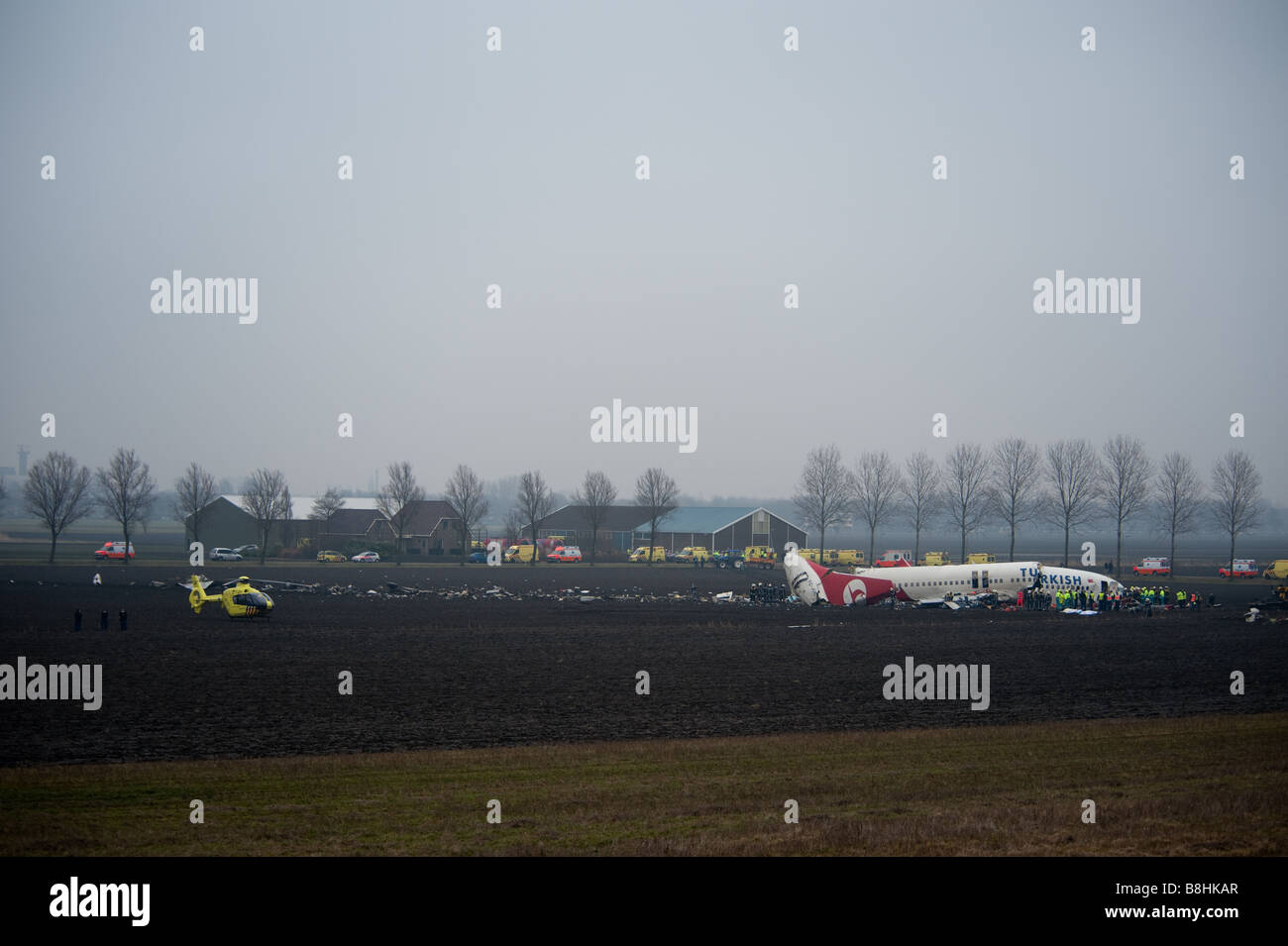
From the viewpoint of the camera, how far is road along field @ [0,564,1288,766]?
24.3 metres

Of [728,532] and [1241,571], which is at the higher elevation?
[728,532]

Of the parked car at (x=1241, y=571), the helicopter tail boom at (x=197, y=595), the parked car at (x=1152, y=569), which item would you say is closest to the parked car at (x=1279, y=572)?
the parked car at (x=1241, y=571)

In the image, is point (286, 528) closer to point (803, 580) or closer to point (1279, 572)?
point (803, 580)

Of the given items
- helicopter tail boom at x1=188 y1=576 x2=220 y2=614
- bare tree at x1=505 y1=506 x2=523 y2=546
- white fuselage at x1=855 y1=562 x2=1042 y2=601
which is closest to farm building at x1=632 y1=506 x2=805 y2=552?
bare tree at x1=505 y1=506 x2=523 y2=546

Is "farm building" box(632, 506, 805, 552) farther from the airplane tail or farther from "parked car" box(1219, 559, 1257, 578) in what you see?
the airplane tail

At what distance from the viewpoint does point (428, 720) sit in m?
25.6

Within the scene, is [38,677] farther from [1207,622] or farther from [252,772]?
[1207,622]

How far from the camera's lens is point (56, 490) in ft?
369

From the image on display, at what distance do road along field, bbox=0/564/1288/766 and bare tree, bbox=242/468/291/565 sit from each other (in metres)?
66.8

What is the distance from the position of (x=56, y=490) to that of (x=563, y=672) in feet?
326

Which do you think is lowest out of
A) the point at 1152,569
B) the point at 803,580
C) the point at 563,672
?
the point at 1152,569

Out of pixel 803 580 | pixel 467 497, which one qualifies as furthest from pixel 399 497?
pixel 803 580

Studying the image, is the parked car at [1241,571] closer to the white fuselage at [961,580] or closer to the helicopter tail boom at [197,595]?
the white fuselage at [961,580]
